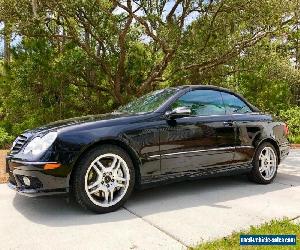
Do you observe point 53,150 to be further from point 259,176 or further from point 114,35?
point 114,35

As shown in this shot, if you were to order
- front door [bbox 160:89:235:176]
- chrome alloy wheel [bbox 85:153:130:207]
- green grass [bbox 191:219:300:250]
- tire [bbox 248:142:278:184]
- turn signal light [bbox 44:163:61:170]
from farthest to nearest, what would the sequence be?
tire [bbox 248:142:278:184] → front door [bbox 160:89:235:176] → chrome alloy wheel [bbox 85:153:130:207] → turn signal light [bbox 44:163:61:170] → green grass [bbox 191:219:300:250]

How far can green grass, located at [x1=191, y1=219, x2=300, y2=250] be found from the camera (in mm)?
3502

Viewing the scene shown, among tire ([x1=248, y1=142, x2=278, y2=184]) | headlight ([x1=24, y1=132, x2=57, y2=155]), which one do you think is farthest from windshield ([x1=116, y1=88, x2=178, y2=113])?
tire ([x1=248, y1=142, x2=278, y2=184])

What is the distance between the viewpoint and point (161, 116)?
16.6 ft

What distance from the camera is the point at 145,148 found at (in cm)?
479

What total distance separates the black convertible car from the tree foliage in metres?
5.07

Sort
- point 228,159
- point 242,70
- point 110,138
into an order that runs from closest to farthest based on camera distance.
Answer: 1. point 110,138
2. point 228,159
3. point 242,70

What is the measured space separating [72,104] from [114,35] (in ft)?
8.97

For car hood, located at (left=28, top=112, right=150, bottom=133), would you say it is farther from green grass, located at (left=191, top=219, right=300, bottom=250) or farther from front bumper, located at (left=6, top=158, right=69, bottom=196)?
green grass, located at (left=191, top=219, right=300, bottom=250)

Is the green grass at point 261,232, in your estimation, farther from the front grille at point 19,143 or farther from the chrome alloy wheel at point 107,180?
the front grille at point 19,143

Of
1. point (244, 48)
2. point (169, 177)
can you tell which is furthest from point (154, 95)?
point (244, 48)

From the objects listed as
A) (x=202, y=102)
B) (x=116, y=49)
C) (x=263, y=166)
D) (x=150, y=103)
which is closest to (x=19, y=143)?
(x=150, y=103)

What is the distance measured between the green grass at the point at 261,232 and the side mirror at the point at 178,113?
1.65 metres

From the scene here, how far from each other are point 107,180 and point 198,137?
1.38m
